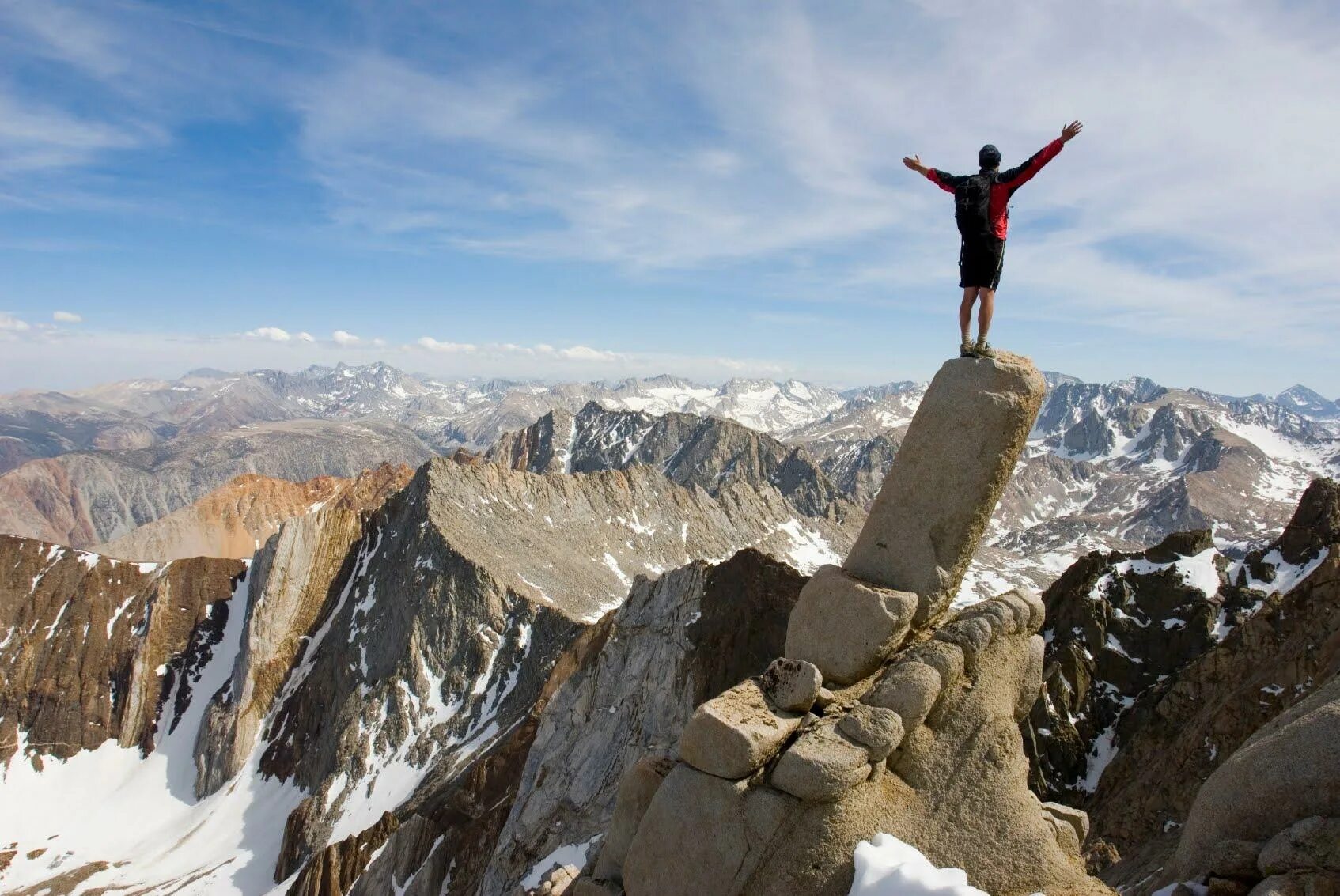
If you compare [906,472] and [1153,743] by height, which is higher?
[906,472]

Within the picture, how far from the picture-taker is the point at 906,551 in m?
12.9

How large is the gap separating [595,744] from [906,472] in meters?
33.4

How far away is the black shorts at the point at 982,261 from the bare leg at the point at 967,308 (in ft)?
0.55

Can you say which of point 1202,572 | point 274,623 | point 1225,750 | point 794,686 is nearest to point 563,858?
point 794,686

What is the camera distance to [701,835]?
36.6 ft

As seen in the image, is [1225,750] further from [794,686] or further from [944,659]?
[794,686]

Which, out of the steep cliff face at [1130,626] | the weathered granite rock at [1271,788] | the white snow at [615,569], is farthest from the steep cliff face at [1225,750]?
the white snow at [615,569]

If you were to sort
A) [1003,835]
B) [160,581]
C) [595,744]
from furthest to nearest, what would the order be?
1. [160,581]
2. [595,744]
3. [1003,835]

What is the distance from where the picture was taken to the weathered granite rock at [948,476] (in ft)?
40.1

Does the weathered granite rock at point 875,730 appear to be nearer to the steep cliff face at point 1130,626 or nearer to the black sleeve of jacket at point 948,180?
the black sleeve of jacket at point 948,180

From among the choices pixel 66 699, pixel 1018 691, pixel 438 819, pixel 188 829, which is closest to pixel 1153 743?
pixel 1018 691

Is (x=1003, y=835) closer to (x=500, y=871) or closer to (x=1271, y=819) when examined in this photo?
(x=1271, y=819)

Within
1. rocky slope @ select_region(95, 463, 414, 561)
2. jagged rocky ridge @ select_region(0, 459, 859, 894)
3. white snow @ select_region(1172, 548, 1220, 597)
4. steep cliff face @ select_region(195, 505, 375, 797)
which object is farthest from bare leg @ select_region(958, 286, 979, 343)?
rocky slope @ select_region(95, 463, 414, 561)

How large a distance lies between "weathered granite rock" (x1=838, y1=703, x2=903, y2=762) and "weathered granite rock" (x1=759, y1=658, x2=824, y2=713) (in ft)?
2.60
